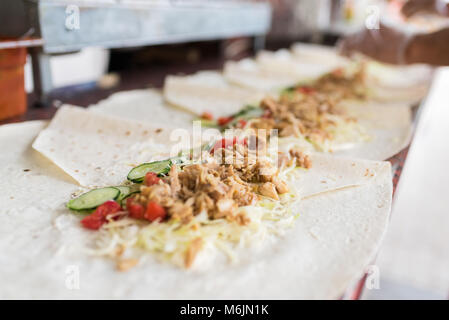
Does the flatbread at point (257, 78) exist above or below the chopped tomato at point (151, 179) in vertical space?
below

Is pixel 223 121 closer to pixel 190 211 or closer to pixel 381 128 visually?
pixel 381 128

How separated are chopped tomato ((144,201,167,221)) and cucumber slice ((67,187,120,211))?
0.81 feet

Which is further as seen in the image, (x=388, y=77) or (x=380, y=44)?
(x=388, y=77)

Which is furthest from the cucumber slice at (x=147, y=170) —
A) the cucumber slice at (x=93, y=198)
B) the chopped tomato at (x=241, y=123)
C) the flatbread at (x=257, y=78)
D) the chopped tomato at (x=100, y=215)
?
the flatbread at (x=257, y=78)

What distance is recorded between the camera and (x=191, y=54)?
5988 mm

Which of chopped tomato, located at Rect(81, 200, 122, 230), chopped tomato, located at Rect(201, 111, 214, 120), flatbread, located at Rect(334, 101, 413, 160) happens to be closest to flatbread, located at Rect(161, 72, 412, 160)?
flatbread, located at Rect(334, 101, 413, 160)

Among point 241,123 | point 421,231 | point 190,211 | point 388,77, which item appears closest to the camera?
point 190,211

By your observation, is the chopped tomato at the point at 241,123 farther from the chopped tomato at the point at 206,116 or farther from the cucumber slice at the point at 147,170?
the cucumber slice at the point at 147,170

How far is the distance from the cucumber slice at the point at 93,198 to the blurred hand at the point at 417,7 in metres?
4.73

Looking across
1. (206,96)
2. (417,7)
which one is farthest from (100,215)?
(417,7)

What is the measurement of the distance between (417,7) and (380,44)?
40.6 inches

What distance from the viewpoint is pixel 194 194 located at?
5.88 ft

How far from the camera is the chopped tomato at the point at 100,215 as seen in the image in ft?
5.47

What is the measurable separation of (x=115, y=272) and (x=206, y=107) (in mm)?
2386
